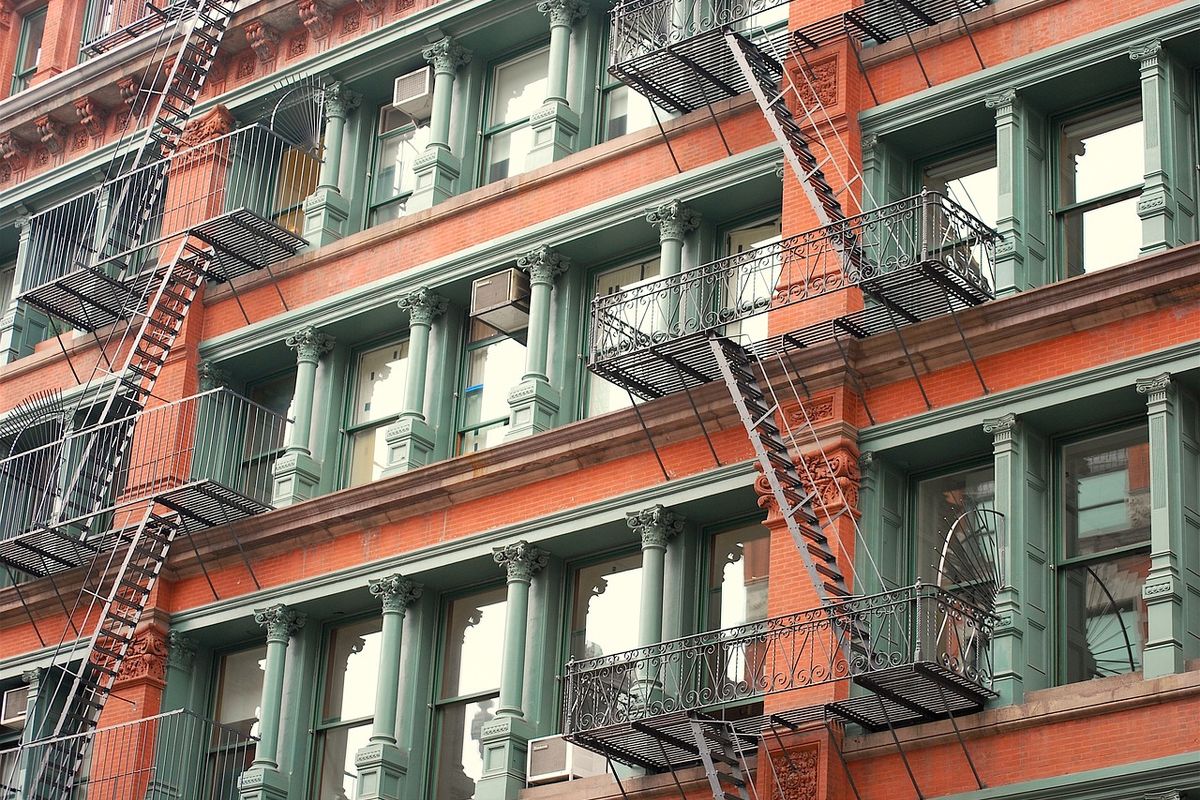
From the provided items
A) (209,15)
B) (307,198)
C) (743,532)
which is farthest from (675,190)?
(209,15)

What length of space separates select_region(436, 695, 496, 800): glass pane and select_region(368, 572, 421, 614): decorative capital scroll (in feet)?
4.53

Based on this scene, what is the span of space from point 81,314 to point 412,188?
17.6 ft

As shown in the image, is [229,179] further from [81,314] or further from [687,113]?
[687,113]

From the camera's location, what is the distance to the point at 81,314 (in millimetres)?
32969

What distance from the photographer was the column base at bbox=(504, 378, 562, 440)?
1085 inches

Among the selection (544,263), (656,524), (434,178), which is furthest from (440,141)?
(656,524)

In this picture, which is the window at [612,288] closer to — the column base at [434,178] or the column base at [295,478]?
the column base at [434,178]

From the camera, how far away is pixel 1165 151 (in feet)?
78.0

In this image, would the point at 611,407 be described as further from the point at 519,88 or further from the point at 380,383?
the point at 519,88

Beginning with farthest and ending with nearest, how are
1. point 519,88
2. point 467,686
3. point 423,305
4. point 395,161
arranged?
1. point 395,161
2. point 519,88
3. point 423,305
4. point 467,686

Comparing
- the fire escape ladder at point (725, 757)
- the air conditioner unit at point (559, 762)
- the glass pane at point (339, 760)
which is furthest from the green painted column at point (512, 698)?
the fire escape ladder at point (725, 757)

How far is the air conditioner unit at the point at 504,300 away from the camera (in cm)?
2855

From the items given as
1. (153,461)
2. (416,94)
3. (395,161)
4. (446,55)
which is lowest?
(153,461)

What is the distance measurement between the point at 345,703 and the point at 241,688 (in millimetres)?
1955
